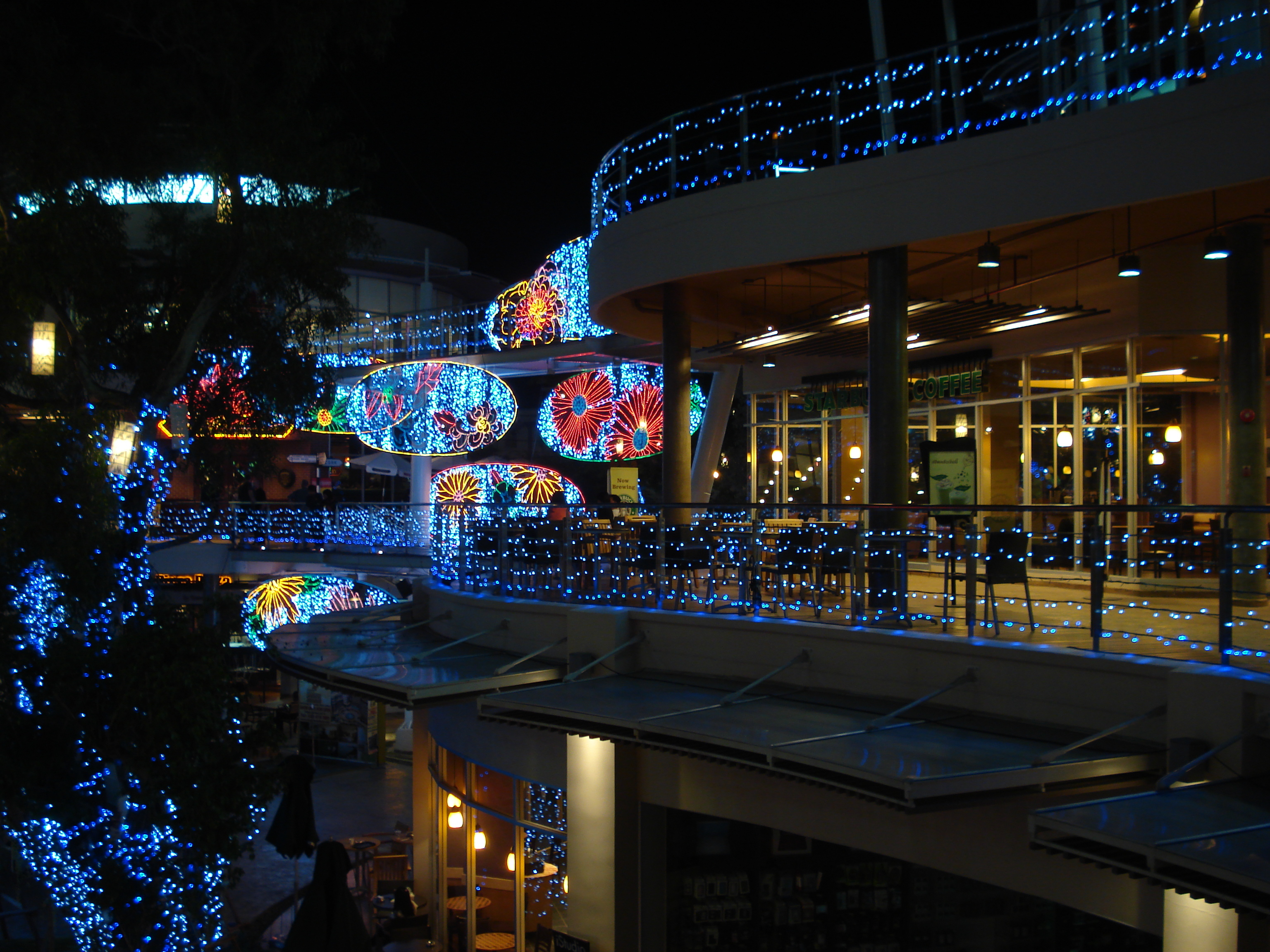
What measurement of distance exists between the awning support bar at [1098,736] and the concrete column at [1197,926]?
88 cm

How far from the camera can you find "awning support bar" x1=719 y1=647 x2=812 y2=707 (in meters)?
7.74

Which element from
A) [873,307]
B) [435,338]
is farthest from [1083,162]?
[435,338]

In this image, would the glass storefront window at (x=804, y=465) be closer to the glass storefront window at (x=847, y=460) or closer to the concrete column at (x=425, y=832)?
the glass storefront window at (x=847, y=460)

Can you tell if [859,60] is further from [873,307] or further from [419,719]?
[419,719]

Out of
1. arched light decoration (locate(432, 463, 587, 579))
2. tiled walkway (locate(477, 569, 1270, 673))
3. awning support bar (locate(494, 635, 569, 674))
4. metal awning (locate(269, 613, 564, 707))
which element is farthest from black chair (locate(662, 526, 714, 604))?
arched light decoration (locate(432, 463, 587, 579))

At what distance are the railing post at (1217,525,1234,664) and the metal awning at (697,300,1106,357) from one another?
5.14 meters

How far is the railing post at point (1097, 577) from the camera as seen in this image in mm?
6723

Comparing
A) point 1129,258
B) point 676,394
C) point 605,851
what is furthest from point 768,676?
point 676,394

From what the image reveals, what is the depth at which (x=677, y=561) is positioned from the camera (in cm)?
945

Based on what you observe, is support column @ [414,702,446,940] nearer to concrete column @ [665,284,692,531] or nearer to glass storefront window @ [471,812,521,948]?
glass storefront window @ [471,812,521,948]

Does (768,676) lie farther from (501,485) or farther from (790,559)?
(501,485)

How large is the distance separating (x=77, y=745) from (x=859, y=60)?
75.5ft

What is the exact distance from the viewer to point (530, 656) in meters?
9.66

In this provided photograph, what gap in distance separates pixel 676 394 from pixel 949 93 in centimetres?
488
